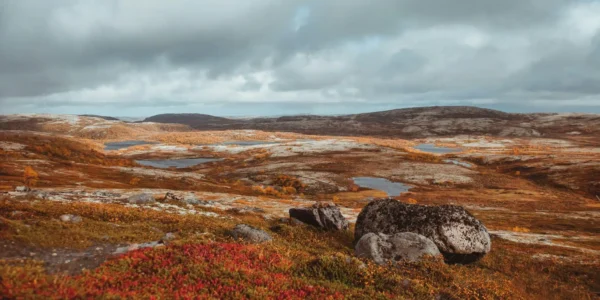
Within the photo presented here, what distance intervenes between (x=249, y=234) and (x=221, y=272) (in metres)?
8.26

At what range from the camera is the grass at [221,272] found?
525 inches

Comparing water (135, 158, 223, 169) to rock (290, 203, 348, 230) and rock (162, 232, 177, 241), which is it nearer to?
rock (290, 203, 348, 230)

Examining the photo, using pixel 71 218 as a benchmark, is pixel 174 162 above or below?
below

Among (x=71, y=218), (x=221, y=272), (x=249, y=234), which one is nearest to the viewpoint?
(x=221, y=272)

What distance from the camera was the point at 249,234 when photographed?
78.9 ft

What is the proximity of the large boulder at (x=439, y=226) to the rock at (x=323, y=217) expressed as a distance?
8.98 ft

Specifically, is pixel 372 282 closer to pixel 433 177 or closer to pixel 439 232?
pixel 439 232

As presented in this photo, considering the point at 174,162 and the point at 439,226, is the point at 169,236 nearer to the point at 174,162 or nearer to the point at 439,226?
the point at 439,226

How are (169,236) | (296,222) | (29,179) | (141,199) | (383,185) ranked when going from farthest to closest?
(383,185), (29,179), (141,199), (296,222), (169,236)

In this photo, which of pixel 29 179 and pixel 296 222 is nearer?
pixel 296 222

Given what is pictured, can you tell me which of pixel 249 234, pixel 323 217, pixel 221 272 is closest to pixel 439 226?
pixel 323 217

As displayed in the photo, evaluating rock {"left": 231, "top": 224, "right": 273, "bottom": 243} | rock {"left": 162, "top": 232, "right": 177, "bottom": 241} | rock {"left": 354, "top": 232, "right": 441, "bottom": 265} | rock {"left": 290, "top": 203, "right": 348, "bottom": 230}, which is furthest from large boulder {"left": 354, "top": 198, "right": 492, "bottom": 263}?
rock {"left": 162, "top": 232, "right": 177, "bottom": 241}

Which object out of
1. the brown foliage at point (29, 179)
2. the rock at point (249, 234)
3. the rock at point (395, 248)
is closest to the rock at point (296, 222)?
the rock at point (249, 234)

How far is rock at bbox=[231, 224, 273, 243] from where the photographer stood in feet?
78.1
